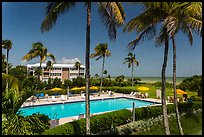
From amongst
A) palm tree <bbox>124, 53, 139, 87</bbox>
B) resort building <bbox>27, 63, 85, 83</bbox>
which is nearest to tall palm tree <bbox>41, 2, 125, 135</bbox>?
palm tree <bbox>124, 53, 139, 87</bbox>

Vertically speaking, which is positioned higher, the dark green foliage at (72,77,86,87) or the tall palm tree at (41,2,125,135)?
the tall palm tree at (41,2,125,135)

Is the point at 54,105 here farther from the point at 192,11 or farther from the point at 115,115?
the point at 192,11

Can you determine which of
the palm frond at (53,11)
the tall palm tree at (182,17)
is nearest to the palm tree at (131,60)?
the tall palm tree at (182,17)

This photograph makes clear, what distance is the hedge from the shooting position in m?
8.14

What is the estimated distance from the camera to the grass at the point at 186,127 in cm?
982

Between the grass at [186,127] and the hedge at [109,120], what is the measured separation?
36.3 inches

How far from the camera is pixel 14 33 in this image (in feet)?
71.7

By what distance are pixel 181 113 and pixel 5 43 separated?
21.4 m

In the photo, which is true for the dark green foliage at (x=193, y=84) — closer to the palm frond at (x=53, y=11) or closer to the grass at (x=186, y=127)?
the grass at (x=186, y=127)

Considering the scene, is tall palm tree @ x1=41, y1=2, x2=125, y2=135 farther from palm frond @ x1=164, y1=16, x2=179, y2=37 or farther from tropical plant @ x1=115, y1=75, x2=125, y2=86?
tropical plant @ x1=115, y1=75, x2=125, y2=86

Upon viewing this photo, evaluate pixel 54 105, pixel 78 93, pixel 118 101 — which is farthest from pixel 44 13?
pixel 78 93

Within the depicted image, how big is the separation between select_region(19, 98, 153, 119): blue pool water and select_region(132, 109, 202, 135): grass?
9.04 meters


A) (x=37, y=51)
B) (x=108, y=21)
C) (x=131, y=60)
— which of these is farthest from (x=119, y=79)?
(x=108, y=21)

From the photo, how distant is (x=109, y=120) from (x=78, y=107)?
1129 centimetres
